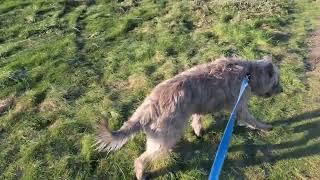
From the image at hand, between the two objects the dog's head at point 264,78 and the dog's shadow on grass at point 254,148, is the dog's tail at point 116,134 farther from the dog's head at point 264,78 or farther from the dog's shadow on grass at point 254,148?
the dog's head at point 264,78

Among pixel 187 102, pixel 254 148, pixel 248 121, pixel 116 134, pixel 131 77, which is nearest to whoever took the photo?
pixel 116 134

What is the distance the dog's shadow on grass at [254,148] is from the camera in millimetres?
5738

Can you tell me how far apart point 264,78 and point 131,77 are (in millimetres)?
2642

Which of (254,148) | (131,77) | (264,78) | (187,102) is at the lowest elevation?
(254,148)

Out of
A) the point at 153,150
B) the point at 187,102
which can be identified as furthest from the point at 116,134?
the point at 187,102

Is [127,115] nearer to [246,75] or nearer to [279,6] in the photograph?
[246,75]

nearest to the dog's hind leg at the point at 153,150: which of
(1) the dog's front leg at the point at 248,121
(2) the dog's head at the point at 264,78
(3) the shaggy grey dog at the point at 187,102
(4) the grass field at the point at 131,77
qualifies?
(3) the shaggy grey dog at the point at 187,102

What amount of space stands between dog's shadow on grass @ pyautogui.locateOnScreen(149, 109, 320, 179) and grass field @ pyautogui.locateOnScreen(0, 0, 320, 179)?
0.01 m

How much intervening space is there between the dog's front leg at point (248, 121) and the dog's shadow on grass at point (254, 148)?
16cm

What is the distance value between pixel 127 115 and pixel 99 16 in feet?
14.0

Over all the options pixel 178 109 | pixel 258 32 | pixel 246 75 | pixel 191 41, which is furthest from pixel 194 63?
pixel 178 109

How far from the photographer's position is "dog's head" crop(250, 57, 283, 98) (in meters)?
5.96

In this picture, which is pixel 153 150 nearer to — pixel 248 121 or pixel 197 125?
pixel 197 125

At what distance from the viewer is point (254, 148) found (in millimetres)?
5992
